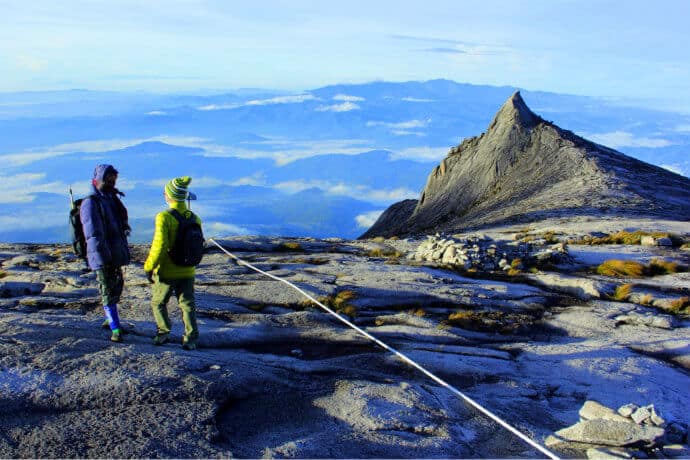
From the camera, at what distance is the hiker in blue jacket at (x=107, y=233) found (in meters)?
10.1

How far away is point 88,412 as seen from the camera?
25.5 ft

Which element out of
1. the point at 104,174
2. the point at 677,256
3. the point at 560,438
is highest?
the point at 104,174

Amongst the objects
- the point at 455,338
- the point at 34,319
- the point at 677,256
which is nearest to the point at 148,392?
the point at 34,319

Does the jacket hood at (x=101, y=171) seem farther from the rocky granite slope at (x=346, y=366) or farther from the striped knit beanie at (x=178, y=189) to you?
the rocky granite slope at (x=346, y=366)

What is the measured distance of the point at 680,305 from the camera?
16125 millimetres

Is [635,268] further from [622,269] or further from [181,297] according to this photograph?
[181,297]

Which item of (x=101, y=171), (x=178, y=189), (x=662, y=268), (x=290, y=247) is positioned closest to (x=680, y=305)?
(x=662, y=268)

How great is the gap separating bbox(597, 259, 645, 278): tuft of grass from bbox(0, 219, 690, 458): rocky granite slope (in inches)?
21.6

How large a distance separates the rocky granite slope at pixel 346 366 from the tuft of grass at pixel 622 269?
21.6 inches

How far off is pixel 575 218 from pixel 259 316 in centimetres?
2254

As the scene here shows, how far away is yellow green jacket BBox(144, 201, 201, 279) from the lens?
32.3ft

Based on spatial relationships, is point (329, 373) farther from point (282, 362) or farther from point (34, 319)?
point (34, 319)

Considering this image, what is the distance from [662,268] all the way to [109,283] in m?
17.7

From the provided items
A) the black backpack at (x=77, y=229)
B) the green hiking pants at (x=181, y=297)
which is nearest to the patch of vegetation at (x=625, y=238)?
the green hiking pants at (x=181, y=297)
